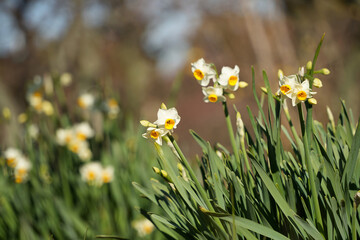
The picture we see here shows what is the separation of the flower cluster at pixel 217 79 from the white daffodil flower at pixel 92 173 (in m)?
1.02

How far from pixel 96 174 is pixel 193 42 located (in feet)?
25.0

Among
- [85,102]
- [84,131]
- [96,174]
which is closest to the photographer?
[96,174]

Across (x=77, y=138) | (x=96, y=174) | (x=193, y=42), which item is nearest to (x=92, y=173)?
(x=96, y=174)

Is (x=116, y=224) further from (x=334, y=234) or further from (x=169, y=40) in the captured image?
(x=169, y=40)

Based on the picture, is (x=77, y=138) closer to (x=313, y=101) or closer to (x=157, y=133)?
(x=157, y=133)

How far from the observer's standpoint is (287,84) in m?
0.85

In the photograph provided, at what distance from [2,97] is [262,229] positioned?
17.1 ft

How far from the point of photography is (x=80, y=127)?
221 centimetres

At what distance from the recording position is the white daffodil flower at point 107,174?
6.01ft

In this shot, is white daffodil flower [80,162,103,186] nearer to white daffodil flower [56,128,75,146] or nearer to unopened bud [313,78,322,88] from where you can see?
white daffodil flower [56,128,75,146]

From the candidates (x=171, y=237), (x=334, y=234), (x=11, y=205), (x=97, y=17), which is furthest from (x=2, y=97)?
(x=334, y=234)

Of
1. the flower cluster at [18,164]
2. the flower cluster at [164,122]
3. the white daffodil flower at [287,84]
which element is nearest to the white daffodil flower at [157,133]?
the flower cluster at [164,122]

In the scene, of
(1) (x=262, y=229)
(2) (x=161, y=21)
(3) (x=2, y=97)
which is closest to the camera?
(1) (x=262, y=229)

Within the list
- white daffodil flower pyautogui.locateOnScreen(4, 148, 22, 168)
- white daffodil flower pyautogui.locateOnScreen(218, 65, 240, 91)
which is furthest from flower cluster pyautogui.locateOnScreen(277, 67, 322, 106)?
white daffodil flower pyautogui.locateOnScreen(4, 148, 22, 168)
